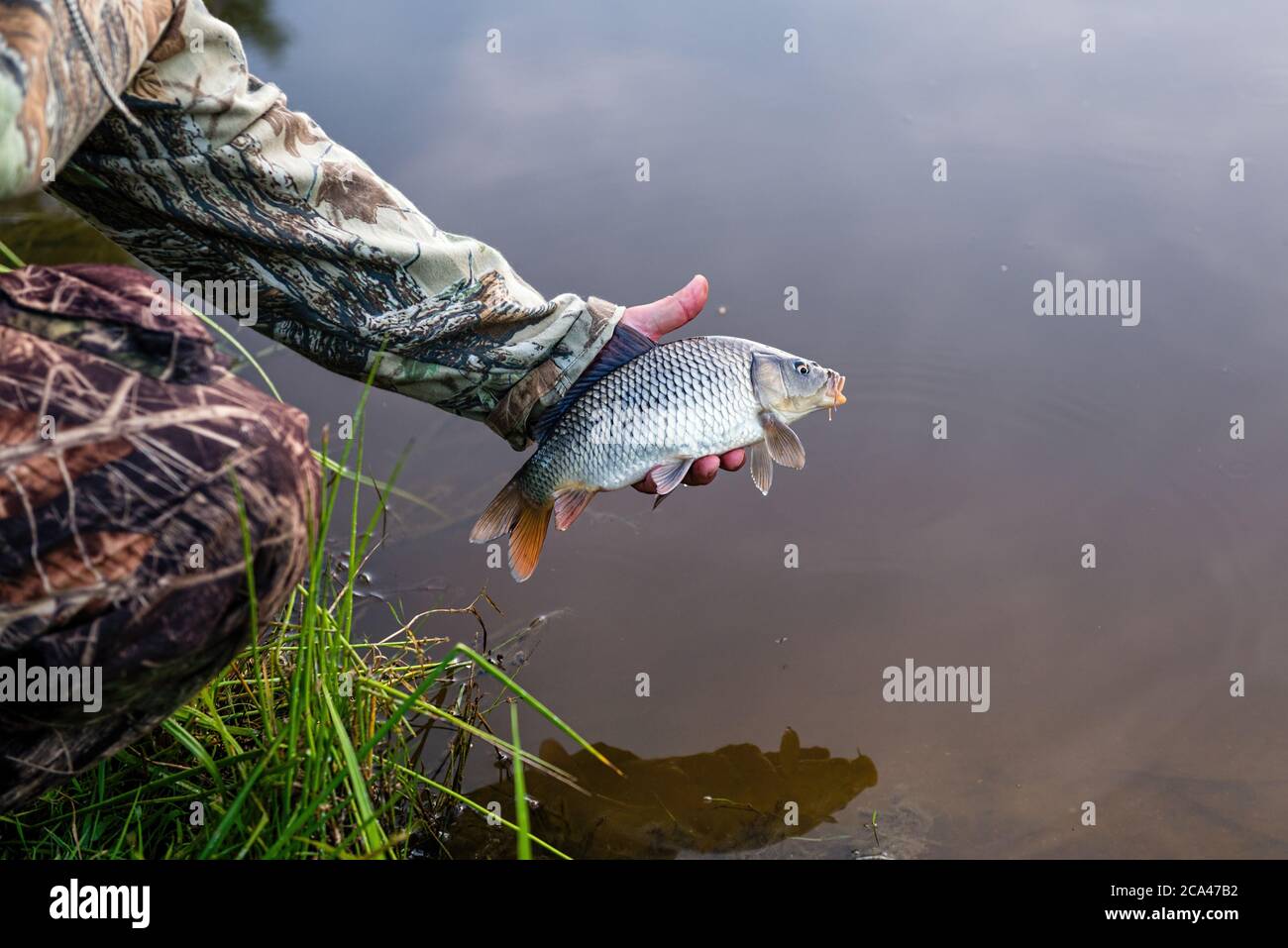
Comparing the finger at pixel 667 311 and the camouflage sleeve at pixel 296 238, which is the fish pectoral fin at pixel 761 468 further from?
the camouflage sleeve at pixel 296 238

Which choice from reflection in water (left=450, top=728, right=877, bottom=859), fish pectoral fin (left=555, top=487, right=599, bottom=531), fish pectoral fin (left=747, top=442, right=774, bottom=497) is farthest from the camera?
fish pectoral fin (left=747, top=442, right=774, bottom=497)

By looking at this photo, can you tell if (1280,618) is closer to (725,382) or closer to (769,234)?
(725,382)

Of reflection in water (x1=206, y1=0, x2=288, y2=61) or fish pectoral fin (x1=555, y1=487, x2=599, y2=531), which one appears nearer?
fish pectoral fin (x1=555, y1=487, x2=599, y2=531)

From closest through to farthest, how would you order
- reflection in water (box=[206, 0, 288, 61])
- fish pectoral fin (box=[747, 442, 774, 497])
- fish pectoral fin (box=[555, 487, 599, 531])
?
fish pectoral fin (box=[555, 487, 599, 531])
fish pectoral fin (box=[747, 442, 774, 497])
reflection in water (box=[206, 0, 288, 61])

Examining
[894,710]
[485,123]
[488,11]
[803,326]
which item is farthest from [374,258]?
[488,11]

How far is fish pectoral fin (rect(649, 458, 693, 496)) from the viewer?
9.91ft

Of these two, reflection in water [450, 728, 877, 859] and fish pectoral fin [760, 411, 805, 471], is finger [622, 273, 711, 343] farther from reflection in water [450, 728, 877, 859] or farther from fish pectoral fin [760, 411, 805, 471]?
reflection in water [450, 728, 877, 859]

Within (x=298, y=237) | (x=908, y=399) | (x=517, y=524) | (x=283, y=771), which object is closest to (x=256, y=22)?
(x=908, y=399)

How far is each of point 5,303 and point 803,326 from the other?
9.32 feet

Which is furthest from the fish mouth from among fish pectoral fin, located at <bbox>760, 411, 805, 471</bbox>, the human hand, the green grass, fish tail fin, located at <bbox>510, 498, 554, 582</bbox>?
the green grass

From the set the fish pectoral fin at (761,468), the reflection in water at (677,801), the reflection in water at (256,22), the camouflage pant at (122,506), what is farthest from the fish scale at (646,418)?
the reflection in water at (256,22)

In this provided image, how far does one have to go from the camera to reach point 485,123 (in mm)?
5594

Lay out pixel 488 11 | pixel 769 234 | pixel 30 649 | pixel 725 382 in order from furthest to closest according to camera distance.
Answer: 1. pixel 488 11
2. pixel 769 234
3. pixel 725 382
4. pixel 30 649

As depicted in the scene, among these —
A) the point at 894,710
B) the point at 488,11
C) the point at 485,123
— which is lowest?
the point at 894,710
